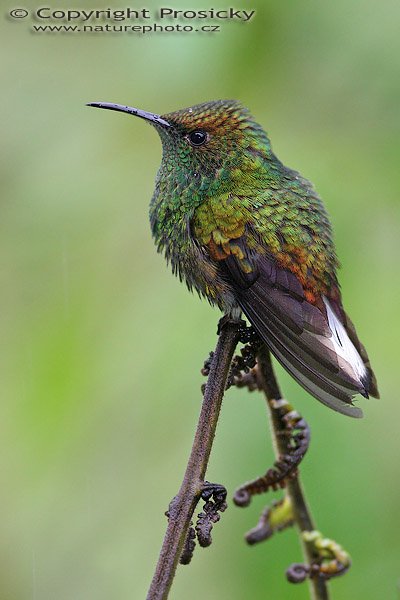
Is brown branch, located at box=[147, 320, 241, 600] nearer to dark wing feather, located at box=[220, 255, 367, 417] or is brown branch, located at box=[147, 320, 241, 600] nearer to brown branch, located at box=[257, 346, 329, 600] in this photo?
brown branch, located at box=[257, 346, 329, 600]

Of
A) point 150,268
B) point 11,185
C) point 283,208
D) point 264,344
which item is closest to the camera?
point 264,344

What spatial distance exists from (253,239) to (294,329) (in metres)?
0.24

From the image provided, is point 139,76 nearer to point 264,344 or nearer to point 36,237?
point 36,237

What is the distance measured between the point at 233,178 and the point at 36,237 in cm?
67

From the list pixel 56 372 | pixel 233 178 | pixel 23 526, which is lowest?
pixel 23 526

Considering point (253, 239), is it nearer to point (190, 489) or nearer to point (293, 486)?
point (293, 486)

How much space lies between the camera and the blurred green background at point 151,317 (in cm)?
204

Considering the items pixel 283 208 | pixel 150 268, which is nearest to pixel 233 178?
pixel 283 208

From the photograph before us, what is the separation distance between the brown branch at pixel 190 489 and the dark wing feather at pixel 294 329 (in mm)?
380

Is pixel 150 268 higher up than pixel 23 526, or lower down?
Answer: higher up

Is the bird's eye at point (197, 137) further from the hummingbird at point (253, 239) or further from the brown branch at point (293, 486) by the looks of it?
the brown branch at point (293, 486)

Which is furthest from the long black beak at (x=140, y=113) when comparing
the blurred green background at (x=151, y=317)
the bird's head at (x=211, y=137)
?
the blurred green background at (x=151, y=317)

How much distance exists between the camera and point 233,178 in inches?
82.6

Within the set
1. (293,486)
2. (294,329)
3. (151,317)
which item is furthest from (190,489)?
(151,317)
